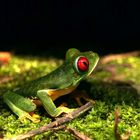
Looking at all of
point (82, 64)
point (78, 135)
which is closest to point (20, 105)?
point (82, 64)

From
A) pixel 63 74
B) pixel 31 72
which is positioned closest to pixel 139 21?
pixel 31 72

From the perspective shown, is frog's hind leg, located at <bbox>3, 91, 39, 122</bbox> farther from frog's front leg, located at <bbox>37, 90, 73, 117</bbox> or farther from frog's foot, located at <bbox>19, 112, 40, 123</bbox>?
frog's front leg, located at <bbox>37, 90, 73, 117</bbox>

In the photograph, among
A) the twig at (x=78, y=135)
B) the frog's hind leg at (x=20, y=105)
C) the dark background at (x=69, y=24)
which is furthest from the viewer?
the dark background at (x=69, y=24)

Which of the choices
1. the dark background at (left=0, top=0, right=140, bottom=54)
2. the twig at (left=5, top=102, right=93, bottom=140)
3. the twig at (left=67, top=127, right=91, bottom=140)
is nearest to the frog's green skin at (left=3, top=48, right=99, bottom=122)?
the twig at (left=5, top=102, right=93, bottom=140)

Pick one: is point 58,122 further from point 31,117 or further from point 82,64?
point 82,64

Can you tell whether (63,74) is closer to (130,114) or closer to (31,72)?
(130,114)

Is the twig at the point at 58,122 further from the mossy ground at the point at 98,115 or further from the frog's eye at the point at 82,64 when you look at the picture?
the frog's eye at the point at 82,64

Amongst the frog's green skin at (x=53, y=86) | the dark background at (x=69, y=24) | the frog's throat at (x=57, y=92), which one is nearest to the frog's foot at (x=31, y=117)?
the frog's green skin at (x=53, y=86)
